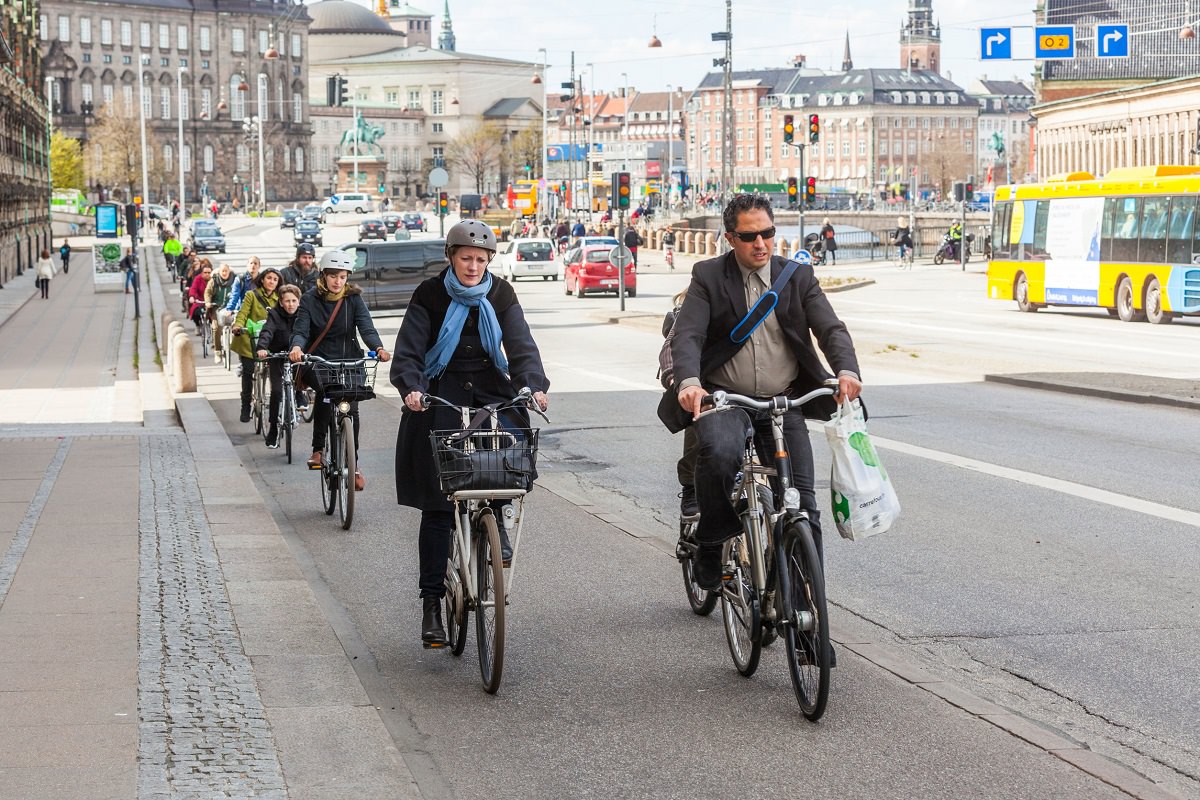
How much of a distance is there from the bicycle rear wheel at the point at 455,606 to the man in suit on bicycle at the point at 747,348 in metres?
1.01

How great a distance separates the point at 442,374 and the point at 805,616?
1.86 meters

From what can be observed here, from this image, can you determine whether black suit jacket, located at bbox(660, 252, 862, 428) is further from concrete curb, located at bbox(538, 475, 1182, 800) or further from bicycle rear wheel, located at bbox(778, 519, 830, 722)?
concrete curb, located at bbox(538, 475, 1182, 800)

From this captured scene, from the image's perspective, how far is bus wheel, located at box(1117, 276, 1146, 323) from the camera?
34.5m

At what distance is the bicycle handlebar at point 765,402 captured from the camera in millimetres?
6172

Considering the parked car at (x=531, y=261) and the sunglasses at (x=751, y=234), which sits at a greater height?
the sunglasses at (x=751, y=234)

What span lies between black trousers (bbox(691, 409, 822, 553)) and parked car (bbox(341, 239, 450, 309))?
110 feet

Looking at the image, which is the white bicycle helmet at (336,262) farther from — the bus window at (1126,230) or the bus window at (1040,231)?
the bus window at (1040,231)

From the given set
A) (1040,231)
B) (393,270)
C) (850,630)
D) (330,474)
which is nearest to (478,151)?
(393,270)

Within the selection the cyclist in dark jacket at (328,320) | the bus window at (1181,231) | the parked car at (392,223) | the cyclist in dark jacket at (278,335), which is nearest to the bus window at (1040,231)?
the bus window at (1181,231)

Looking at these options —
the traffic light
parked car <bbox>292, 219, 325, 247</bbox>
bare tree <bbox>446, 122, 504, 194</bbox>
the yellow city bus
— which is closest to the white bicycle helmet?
the yellow city bus

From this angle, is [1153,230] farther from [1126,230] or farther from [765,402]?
[765,402]

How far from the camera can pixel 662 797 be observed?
5.20 meters

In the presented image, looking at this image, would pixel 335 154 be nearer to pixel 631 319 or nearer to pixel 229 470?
pixel 631 319

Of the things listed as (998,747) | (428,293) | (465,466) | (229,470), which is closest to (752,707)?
(998,747)
